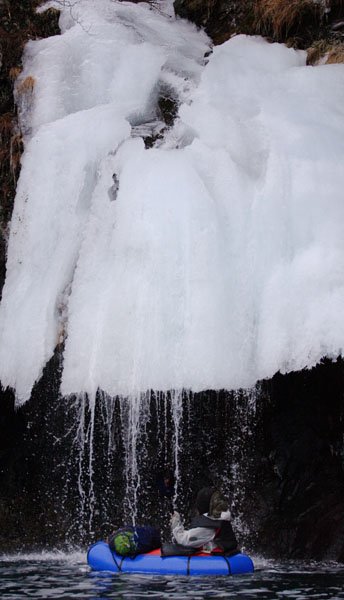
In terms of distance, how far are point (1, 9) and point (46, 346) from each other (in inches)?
221

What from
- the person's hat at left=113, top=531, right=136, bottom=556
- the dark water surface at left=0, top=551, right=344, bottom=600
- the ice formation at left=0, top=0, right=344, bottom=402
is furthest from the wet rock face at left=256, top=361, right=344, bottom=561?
the person's hat at left=113, top=531, right=136, bottom=556

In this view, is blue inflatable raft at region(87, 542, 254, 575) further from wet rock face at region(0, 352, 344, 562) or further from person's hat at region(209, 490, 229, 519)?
wet rock face at region(0, 352, 344, 562)

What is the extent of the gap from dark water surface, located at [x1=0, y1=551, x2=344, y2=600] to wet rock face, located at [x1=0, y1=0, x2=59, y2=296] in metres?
4.55

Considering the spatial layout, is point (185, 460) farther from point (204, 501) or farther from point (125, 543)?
point (125, 543)

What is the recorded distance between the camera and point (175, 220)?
1177 cm

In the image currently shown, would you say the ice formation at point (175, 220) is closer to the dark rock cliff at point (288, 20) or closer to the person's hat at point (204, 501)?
the dark rock cliff at point (288, 20)

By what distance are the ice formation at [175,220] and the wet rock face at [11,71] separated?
23 cm

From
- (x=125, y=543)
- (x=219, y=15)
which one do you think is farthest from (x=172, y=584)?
(x=219, y=15)

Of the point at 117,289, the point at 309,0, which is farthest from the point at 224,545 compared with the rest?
the point at 309,0

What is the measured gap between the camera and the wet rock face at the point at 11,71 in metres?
13.4

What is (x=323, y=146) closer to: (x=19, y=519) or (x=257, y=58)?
(x=257, y=58)

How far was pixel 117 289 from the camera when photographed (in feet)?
38.5

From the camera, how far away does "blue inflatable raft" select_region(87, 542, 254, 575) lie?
9.76 metres

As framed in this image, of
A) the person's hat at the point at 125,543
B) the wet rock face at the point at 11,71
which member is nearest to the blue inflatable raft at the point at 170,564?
the person's hat at the point at 125,543
